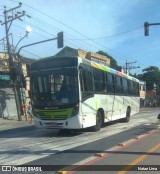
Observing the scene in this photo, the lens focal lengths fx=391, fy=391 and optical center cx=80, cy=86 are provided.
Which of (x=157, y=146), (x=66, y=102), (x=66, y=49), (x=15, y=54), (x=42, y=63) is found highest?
(x=66, y=49)

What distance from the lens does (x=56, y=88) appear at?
16.3m

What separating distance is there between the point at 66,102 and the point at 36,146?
341 cm

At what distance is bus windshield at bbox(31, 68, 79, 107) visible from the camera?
16.2 m

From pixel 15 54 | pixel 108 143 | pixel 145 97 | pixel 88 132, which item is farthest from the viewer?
pixel 145 97

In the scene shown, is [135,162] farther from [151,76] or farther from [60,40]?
[151,76]

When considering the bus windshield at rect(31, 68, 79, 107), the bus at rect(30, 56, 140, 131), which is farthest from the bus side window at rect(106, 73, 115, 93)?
the bus windshield at rect(31, 68, 79, 107)

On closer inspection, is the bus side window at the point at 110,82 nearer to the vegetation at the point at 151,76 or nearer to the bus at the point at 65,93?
the bus at the point at 65,93

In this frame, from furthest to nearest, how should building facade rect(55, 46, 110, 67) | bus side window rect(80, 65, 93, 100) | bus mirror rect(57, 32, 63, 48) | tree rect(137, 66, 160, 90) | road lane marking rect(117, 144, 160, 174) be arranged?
tree rect(137, 66, 160, 90)
building facade rect(55, 46, 110, 67)
bus mirror rect(57, 32, 63, 48)
bus side window rect(80, 65, 93, 100)
road lane marking rect(117, 144, 160, 174)

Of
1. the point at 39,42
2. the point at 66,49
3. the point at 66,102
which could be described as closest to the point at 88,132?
the point at 66,102

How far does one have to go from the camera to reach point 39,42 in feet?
92.7

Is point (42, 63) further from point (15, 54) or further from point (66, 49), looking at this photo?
point (66, 49)

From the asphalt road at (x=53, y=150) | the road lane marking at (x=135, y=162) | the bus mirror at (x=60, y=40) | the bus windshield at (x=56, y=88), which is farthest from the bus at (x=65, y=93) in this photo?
the bus mirror at (x=60, y=40)

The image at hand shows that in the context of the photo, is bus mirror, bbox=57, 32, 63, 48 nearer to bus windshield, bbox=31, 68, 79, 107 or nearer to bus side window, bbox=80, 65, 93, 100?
bus side window, bbox=80, 65, 93, 100

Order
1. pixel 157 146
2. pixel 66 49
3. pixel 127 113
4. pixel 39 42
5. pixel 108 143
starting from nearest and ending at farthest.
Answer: pixel 157 146 → pixel 108 143 → pixel 127 113 → pixel 39 42 → pixel 66 49
